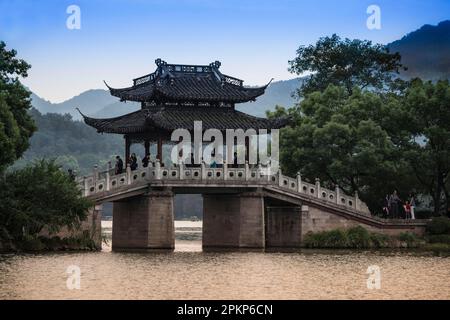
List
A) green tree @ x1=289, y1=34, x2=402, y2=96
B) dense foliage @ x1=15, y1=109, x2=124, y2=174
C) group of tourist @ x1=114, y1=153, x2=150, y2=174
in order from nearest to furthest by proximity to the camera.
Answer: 1. group of tourist @ x1=114, y1=153, x2=150, y2=174
2. green tree @ x1=289, y1=34, x2=402, y2=96
3. dense foliage @ x1=15, y1=109, x2=124, y2=174

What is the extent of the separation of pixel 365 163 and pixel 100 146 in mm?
132556

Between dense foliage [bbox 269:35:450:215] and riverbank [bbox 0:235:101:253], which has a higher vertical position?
dense foliage [bbox 269:35:450:215]

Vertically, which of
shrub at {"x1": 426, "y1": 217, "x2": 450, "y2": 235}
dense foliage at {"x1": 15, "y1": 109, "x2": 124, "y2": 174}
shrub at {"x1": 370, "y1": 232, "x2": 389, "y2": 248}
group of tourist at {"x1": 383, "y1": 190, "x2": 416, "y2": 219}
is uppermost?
dense foliage at {"x1": 15, "y1": 109, "x2": 124, "y2": 174}

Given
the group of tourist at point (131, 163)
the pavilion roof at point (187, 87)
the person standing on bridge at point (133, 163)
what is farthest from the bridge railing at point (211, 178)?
the pavilion roof at point (187, 87)

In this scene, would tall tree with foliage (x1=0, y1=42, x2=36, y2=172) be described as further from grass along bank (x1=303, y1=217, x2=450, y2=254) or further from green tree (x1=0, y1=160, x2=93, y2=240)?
grass along bank (x1=303, y1=217, x2=450, y2=254)

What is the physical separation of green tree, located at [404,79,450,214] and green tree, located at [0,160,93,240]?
67.0 ft

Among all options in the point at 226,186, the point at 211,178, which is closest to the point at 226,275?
the point at 211,178

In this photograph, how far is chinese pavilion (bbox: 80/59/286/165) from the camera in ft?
193

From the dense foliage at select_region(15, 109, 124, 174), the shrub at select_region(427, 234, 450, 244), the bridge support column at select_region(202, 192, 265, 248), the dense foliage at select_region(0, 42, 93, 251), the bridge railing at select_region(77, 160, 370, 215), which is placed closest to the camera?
the dense foliage at select_region(0, 42, 93, 251)

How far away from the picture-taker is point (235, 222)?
58.3 m

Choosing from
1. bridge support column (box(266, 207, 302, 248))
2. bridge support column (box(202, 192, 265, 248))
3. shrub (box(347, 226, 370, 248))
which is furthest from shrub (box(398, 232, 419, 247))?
bridge support column (box(202, 192, 265, 248))

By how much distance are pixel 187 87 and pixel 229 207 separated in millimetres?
7108

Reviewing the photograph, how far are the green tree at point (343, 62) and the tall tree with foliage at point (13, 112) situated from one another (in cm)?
3242

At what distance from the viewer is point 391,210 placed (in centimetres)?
6075
